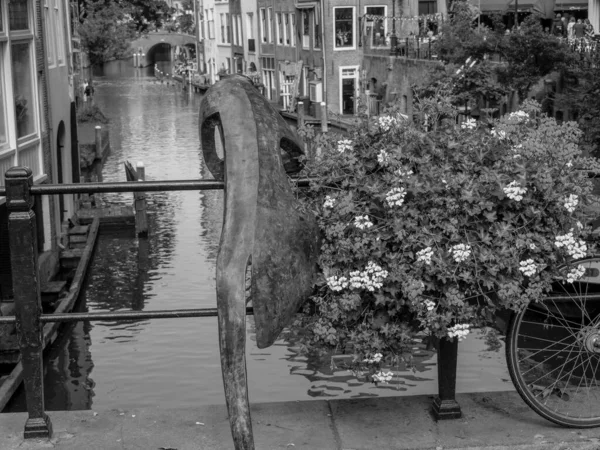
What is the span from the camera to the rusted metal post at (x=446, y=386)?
461cm

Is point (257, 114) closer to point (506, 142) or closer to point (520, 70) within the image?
point (506, 142)

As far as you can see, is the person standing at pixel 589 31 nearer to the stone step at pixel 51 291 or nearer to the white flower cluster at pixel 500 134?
the stone step at pixel 51 291

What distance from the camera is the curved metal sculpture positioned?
3.94m

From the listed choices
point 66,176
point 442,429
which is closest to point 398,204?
point 442,429

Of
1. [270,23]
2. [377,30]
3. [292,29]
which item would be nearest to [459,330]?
[377,30]

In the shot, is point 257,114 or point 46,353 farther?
point 46,353

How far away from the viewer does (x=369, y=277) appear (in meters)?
4.21

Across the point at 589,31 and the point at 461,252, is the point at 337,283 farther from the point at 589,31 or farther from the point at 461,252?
the point at 589,31

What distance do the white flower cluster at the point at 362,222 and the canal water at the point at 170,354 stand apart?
6.90 meters

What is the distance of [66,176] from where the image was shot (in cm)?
2225

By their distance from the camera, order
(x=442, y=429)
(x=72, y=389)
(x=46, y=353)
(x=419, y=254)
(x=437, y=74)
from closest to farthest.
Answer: (x=419, y=254)
(x=442, y=429)
(x=72, y=389)
(x=46, y=353)
(x=437, y=74)

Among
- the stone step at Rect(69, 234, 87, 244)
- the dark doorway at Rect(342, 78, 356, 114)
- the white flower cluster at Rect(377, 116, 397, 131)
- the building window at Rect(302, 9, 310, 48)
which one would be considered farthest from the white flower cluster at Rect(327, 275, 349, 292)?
the building window at Rect(302, 9, 310, 48)

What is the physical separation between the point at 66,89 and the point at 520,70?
1215 cm

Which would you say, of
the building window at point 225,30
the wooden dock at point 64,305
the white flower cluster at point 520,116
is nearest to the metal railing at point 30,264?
the white flower cluster at point 520,116
